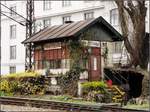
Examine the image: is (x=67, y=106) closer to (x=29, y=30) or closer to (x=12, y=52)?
(x=29, y=30)

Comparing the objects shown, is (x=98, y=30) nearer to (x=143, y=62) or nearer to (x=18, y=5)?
(x=143, y=62)

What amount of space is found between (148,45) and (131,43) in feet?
4.11

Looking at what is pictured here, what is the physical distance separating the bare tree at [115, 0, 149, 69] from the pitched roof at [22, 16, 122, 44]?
104 centimetres

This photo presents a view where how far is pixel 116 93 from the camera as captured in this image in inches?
1024

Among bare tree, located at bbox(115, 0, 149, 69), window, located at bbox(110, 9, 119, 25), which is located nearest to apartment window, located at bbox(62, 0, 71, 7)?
window, located at bbox(110, 9, 119, 25)

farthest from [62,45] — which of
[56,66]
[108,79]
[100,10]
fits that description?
[100,10]

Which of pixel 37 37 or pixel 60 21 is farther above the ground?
pixel 60 21

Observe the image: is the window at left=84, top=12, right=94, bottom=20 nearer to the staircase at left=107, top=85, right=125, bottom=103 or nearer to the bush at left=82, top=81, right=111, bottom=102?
the staircase at left=107, top=85, right=125, bottom=103

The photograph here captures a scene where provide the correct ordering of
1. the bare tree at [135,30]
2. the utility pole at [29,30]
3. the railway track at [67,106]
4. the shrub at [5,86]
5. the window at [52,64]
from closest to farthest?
the railway track at [67,106]
the window at [52,64]
the shrub at [5,86]
the bare tree at [135,30]
the utility pole at [29,30]

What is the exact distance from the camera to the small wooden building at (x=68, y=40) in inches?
1095

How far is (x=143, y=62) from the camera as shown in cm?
3103

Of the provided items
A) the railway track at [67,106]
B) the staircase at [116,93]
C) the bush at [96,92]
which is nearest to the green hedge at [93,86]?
the bush at [96,92]

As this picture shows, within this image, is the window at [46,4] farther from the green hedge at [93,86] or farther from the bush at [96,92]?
the green hedge at [93,86]

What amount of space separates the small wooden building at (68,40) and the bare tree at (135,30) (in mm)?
1050
